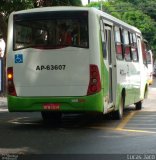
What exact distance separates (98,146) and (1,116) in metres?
7.24

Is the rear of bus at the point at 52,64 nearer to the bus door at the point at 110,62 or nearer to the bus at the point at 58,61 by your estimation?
the bus at the point at 58,61

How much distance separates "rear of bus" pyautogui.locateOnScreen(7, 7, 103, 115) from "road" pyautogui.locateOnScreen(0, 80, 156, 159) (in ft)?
2.29

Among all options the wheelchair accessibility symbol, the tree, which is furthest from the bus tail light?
the tree

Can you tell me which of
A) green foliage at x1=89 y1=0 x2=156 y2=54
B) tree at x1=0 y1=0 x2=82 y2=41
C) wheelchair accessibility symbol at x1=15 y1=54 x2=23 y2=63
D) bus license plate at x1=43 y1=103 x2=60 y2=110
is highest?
green foliage at x1=89 y1=0 x2=156 y2=54

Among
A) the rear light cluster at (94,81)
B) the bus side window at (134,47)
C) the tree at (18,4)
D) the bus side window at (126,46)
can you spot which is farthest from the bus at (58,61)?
the tree at (18,4)

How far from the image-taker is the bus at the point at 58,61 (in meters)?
13.8

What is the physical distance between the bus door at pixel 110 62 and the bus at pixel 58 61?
1.06 ft

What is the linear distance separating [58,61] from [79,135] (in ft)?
7.05

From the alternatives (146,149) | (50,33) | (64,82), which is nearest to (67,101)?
(64,82)

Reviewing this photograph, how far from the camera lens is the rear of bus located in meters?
13.8

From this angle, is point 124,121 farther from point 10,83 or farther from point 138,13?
point 138,13

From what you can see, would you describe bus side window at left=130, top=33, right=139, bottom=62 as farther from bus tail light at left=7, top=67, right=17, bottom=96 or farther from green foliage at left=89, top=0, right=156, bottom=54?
green foliage at left=89, top=0, right=156, bottom=54

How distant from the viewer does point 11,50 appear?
47.3 feet

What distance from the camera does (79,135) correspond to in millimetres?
12859
